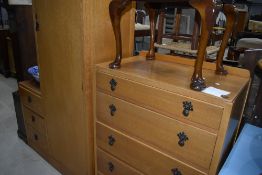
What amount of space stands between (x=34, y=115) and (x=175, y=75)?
142 cm

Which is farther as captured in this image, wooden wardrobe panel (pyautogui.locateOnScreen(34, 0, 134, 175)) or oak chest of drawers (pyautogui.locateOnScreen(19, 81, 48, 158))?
oak chest of drawers (pyautogui.locateOnScreen(19, 81, 48, 158))

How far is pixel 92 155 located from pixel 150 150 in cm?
57

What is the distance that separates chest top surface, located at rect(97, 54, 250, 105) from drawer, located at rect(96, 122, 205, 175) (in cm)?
38

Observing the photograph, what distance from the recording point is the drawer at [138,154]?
1062mm

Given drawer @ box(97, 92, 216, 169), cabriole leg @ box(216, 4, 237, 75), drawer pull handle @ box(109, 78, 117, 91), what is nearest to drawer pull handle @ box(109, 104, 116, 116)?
drawer @ box(97, 92, 216, 169)

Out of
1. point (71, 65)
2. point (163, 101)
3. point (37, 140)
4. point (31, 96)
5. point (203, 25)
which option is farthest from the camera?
point (37, 140)

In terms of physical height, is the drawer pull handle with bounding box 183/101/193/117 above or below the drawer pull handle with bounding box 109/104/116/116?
above

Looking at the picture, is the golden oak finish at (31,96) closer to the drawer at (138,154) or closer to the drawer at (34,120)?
the drawer at (34,120)

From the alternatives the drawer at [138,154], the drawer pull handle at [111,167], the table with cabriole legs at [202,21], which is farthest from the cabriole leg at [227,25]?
the drawer pull handle at [111,167]

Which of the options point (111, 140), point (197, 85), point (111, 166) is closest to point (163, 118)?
point (197, 85)

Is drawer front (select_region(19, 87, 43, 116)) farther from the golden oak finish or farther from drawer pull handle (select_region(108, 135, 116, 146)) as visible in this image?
drawer pull handle (select_region(108, 135, 116, 146))

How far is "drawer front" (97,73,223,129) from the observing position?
88cm

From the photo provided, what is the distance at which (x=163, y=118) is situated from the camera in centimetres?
104

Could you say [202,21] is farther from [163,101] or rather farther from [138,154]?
[138,154]
